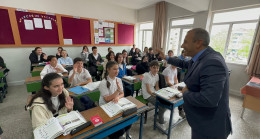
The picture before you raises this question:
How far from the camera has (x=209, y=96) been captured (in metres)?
0.79

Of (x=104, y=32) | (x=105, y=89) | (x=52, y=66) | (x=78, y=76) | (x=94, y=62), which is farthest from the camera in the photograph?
(x=104, y=32)

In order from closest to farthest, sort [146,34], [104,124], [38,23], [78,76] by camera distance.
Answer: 1. [104,124]
2. [78,76]
3. [38,23]
4. [146,34]

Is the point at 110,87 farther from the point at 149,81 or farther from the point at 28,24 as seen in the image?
the point at 28,24

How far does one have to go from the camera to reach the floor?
196 cm

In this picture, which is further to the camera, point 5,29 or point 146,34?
point 146,34

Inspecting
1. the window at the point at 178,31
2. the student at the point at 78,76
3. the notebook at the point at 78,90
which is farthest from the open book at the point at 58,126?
the window at the point at 178,31

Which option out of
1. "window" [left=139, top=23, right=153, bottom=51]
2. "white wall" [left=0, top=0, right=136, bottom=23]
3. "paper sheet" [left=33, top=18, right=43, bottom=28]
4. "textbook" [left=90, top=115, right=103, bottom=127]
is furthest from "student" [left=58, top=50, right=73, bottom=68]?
"window" [left=139, top=23, right=153, bottom=51]

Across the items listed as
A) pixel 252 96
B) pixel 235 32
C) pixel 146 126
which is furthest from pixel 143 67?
pixel 235 32

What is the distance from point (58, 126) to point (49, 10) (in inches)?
189

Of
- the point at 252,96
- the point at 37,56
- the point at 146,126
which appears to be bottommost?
the point at 146,126

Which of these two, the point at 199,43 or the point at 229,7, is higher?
the point at 229,7

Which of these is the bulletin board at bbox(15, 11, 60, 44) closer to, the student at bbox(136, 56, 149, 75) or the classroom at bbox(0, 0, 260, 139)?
the classroom at bbox(0, 0, 260, 139)

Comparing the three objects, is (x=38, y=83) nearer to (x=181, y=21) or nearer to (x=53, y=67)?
(x=53, y=67)

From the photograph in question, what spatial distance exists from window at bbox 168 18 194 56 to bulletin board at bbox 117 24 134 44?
219cm
